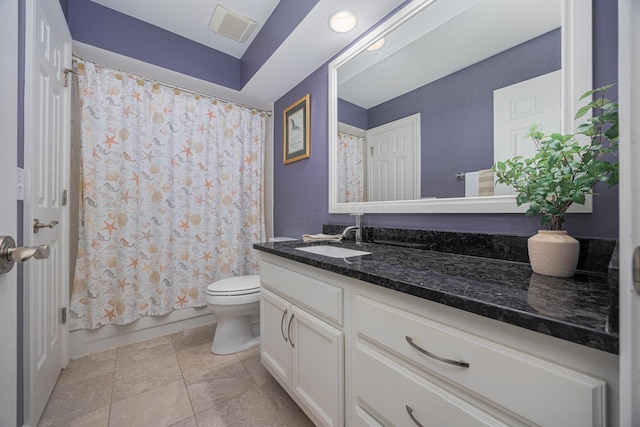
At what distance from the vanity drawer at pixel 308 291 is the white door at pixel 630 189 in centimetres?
68

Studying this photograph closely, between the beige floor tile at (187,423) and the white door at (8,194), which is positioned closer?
the white door at (8,194)

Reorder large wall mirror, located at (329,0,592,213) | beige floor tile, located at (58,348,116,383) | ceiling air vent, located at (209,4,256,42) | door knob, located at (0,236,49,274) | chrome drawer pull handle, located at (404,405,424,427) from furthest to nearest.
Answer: ceiling air vent, located at (209,4,256,42)
beige floor tile, located at (58,348,116,383)
large wall mirror, located at (329,0,592,213)
chrome drawer pull handle, located at (404,405,424,427)
door knob, located at (0,236,49,274)

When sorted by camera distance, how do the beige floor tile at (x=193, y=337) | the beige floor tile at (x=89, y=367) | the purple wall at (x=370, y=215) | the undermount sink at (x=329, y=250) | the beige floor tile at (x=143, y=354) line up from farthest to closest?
the beige floor tile at (x=193, y=337)
the beige floor tile at (x=143, y=354)
the beige floor tile at (x=89, y=367)
the undermount sink at (x=329, y=250)
the purple wall at (x=370, y=215)

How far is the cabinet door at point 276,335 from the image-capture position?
1.20 metres

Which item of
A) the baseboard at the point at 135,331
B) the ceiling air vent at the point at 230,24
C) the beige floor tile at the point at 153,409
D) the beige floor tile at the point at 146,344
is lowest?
the beige floor tile at the point at 146,344

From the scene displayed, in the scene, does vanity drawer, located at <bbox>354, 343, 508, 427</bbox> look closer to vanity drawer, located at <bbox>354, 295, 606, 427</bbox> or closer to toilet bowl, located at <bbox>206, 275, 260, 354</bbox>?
vanity drawer, located at <bbox>354, 295, 606, 427</bbox>

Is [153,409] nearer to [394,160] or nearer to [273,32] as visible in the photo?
[394,160]

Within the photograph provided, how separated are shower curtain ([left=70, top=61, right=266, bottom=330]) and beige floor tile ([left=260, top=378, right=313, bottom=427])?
3.53 feet

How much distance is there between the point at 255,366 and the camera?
159 centimetres

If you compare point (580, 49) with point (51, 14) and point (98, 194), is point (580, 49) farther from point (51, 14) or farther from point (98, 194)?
point (98, 194)

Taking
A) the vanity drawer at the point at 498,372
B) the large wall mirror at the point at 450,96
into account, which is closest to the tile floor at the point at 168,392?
the vanity drawer at the point at 498,372

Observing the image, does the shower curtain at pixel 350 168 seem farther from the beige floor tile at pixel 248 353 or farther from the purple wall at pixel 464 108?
the beige floor tile at pixel 248 353

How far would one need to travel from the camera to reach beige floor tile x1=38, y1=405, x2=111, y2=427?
1.15 metres

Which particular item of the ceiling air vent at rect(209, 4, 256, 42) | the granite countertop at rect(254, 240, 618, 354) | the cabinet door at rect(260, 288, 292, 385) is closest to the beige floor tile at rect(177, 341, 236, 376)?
the cabinet door at rect(260, 288, 292, 385)
